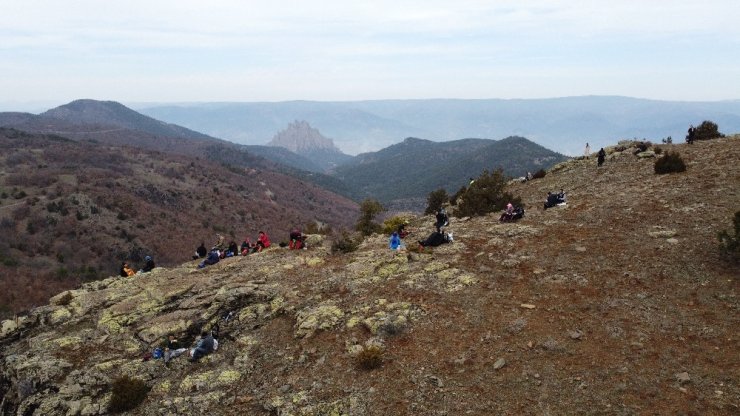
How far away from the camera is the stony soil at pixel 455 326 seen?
36.3ft

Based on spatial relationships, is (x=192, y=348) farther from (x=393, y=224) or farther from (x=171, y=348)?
(x=393, y=224)

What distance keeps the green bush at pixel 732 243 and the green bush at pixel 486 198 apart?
11.6 meters

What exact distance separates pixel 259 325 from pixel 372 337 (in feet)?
16.4

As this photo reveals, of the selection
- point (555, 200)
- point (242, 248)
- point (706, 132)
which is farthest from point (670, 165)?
point (242, 248)

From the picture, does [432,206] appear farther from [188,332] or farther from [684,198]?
[188,332]

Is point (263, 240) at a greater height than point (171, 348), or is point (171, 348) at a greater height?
point (263, 240)

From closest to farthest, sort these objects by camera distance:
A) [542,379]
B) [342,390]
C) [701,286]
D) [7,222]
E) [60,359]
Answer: [542,379] → [342,390] → [701,286] → [60,359] → [7,222]

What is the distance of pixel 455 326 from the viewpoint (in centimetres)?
1391

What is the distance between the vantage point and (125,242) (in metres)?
79.0

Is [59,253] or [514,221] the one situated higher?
[514,221]

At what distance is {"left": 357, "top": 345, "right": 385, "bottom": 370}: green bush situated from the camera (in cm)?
1298

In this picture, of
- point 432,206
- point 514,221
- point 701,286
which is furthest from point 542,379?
point 432,206

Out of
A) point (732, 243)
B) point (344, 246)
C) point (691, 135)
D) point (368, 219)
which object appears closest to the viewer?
point (732, 243)

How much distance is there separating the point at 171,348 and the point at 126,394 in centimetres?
239
